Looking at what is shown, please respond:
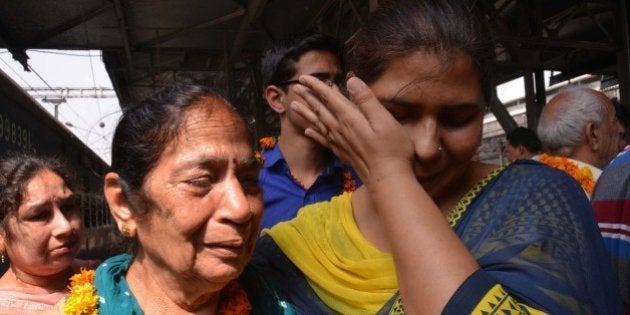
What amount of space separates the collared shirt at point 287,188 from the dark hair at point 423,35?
1186 millimetres

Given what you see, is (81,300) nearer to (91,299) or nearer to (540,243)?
(91,299)

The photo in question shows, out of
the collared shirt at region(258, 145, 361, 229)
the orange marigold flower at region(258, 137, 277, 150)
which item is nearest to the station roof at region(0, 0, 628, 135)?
the orange marigold flower at region(258, 137, 277, 150)

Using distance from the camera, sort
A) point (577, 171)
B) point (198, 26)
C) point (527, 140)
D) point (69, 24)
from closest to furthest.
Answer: point (577, 171)
point (527, 140)
point (69, 24)
point (198, 26)

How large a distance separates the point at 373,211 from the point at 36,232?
1.67 metres

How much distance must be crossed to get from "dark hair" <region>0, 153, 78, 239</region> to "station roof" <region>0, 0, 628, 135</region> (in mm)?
2942

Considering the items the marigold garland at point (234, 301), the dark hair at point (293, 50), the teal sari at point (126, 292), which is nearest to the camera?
the teal sari at point (126, 292)

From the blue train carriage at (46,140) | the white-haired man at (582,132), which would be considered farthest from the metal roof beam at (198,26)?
the white-haired man at (582,132)

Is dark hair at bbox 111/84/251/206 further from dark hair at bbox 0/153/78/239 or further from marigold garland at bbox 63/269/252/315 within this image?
dark hair at bbox 0/153/78/239

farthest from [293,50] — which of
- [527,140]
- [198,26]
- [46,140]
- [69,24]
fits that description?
[46,140]

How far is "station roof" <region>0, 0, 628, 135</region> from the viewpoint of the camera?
232 inches

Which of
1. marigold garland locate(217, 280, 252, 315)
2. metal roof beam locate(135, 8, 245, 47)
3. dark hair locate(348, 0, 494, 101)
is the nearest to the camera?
dark hair locate(348, 0, 494, 101)

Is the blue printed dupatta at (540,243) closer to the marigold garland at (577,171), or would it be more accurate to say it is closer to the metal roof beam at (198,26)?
the marigold garland at (577,171)

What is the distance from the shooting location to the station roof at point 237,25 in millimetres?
5895

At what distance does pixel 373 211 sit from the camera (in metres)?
1.56
